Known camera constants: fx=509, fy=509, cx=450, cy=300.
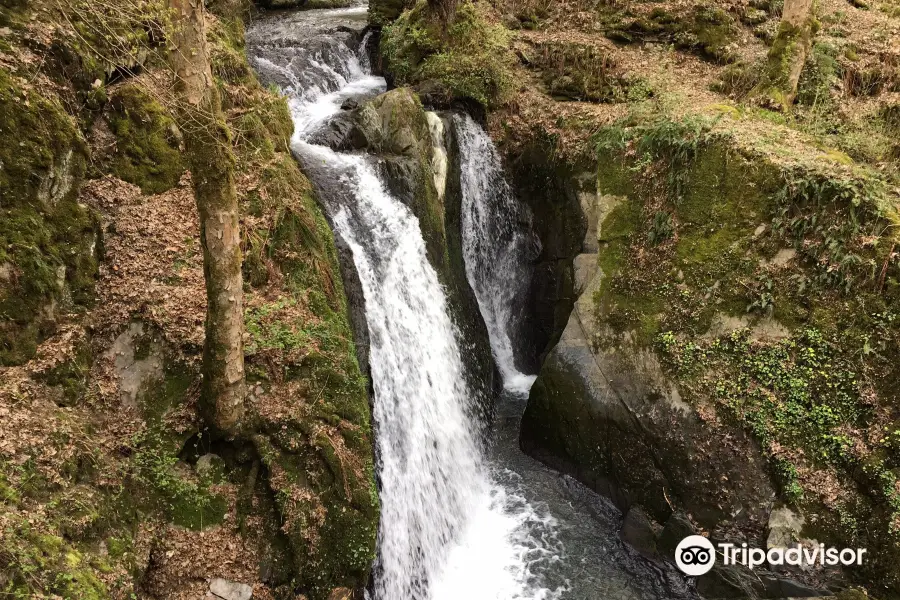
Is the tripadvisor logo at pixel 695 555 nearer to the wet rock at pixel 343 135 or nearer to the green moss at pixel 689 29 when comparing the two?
the wet rock at pixel 343 135

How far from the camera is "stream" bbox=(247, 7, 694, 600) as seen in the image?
24.4 ft

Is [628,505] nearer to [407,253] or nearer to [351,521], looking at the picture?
[351,521]

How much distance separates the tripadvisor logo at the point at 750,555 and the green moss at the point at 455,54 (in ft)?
34.8

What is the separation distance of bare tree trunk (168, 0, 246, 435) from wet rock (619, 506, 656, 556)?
6.34m

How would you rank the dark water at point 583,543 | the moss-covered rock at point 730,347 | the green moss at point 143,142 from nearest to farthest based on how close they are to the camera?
the green moss at point 143,142 < the moss-covered rock at point 730,347 < the dark water at point 583,543

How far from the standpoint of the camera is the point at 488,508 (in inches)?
348

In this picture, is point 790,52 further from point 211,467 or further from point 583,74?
point 211,467

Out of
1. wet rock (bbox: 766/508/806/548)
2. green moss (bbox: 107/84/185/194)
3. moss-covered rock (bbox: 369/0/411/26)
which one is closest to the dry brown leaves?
green moss (bbox: 107/84/185/194)

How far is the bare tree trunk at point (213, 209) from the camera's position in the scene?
169 inches

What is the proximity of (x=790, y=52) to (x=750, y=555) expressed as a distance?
35.0ft

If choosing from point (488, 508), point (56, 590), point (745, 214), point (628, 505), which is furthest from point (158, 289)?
point (745, 214)

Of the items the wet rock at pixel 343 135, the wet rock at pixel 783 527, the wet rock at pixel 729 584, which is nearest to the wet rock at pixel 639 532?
the wet rock at pixel 729 584

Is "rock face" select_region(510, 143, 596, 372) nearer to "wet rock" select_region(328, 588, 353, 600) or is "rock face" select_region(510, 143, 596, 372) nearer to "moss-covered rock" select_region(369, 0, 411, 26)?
"wet rock" select_region(328, 588, 353, 600)

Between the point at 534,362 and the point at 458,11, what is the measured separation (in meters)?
9.86
